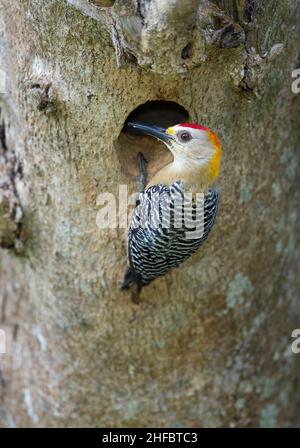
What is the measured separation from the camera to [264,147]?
3230 mm

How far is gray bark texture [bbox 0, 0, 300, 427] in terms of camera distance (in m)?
2.84

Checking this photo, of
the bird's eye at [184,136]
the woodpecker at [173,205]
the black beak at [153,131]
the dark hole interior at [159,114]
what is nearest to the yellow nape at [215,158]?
the woodpecker at [173,205]

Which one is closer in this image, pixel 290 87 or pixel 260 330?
pixel 290 87

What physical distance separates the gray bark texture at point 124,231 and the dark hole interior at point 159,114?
21cm

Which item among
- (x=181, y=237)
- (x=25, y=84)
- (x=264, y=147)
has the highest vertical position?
(x=25, y=84)

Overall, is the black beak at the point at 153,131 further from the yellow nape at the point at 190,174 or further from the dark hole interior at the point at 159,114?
the dark hole interior at the point at 159,114

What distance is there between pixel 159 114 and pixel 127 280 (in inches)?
38.8

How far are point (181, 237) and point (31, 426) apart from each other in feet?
5.73

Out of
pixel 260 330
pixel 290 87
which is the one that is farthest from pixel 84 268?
pixel 290 87

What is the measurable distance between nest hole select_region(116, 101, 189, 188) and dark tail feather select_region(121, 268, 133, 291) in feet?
1.59

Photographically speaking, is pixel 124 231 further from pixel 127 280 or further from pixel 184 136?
pixel 184 136

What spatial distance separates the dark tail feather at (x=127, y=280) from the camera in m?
3.33

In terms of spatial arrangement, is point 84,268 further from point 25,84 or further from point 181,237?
point 25,84

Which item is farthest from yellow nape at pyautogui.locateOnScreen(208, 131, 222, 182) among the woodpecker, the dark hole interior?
the dark hole interior
